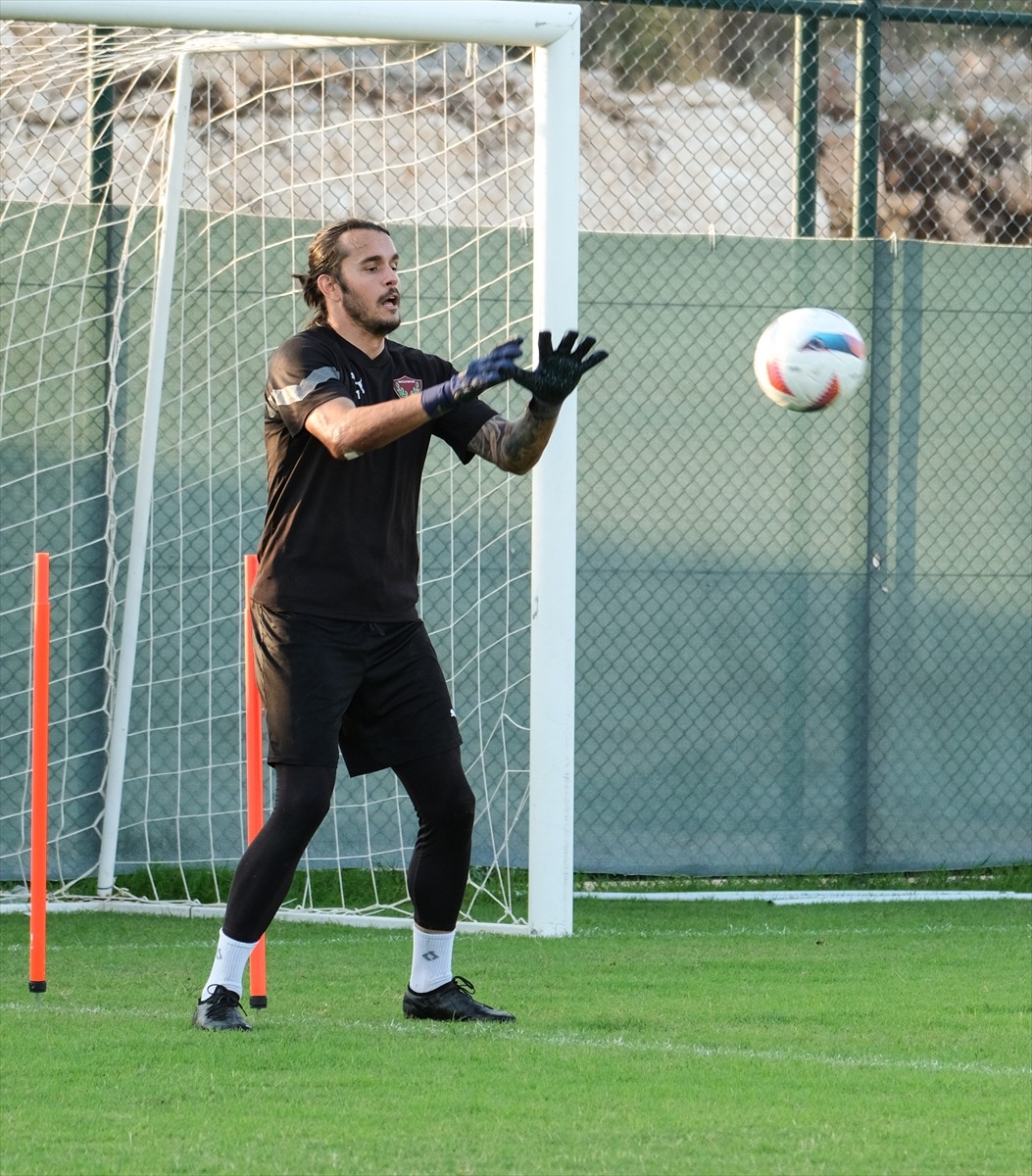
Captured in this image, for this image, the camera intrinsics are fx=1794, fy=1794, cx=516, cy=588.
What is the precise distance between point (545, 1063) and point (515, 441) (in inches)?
63.4

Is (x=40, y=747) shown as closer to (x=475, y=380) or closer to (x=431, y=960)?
(x=431, y=960)

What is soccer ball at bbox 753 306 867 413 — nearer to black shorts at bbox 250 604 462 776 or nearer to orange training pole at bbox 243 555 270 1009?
black shorts at bbox 250 604 462 776

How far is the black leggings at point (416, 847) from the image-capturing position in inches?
184

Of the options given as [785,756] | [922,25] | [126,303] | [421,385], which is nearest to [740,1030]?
[421,385]

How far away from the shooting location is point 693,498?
8609mm

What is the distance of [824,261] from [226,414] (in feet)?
9.67

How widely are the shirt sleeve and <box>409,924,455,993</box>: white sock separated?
1448 mm

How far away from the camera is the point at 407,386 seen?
503 cm

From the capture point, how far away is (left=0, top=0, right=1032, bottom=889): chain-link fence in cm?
807

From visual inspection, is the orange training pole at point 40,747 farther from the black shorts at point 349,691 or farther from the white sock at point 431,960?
the white sock at point 431,960

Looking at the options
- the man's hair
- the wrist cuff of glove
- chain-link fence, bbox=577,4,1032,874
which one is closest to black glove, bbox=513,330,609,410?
the wrist cuff of glove

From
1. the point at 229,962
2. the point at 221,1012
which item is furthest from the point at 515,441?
the point at 221,1012

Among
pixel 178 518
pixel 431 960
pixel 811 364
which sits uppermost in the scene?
pixel 811 364

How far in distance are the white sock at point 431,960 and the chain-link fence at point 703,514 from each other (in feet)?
10.4
